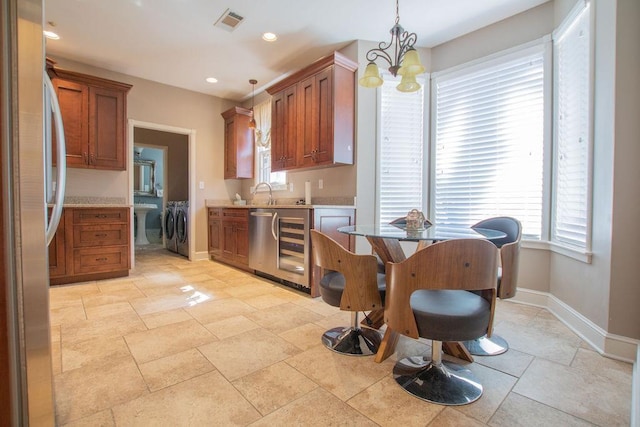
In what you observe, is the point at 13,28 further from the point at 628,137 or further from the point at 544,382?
the point at 628,137

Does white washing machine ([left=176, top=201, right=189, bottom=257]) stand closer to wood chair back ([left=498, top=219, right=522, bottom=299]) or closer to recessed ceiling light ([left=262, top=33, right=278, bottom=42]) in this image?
recessed ceiling light ([left=262, top=33, right=278, bottom=42])

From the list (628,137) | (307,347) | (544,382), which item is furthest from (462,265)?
(628,137)

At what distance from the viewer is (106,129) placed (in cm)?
384

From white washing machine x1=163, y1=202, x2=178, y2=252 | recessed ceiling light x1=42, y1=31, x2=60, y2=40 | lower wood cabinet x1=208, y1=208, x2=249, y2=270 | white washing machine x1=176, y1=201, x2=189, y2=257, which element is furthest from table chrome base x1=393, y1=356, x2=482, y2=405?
white washing machine x1=163, y1=202, x2=178, y2=252

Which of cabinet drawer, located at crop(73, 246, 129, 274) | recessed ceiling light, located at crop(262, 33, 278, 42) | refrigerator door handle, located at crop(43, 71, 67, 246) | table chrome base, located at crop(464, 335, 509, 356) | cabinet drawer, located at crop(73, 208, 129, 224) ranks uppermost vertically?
recessed ceiling light, located at crop(262, 33, 278, 42)

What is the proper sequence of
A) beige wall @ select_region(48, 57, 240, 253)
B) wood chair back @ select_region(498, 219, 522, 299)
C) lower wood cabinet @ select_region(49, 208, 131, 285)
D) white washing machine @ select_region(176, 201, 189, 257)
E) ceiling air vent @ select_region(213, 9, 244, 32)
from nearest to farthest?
wood chair back @ select_region(498, 219, 522, 299) < ceiling air vent @ select_region(213, 9, 244, 32) < lower wood cabinet @ select_region(49, 208, 131, 285) < beige wall @ select_region(48, 57, 240, 253) < white washing machine @ select_region(176, 201, 189, 257)

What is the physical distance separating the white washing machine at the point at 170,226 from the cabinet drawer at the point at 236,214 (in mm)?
1680

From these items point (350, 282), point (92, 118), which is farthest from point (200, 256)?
point (350, 282)

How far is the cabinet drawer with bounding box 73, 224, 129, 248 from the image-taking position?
3518 millimetres

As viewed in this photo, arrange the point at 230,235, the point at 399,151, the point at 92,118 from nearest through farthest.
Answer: the point at 399,151 → the point at 92,118 → the point at 230,235

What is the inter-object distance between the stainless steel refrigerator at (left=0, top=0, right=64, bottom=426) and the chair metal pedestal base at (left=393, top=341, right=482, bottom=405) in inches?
59.5

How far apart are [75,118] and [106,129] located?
1.04ft

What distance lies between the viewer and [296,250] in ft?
10.9

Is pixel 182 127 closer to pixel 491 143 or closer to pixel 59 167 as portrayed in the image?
pixel 59 167
